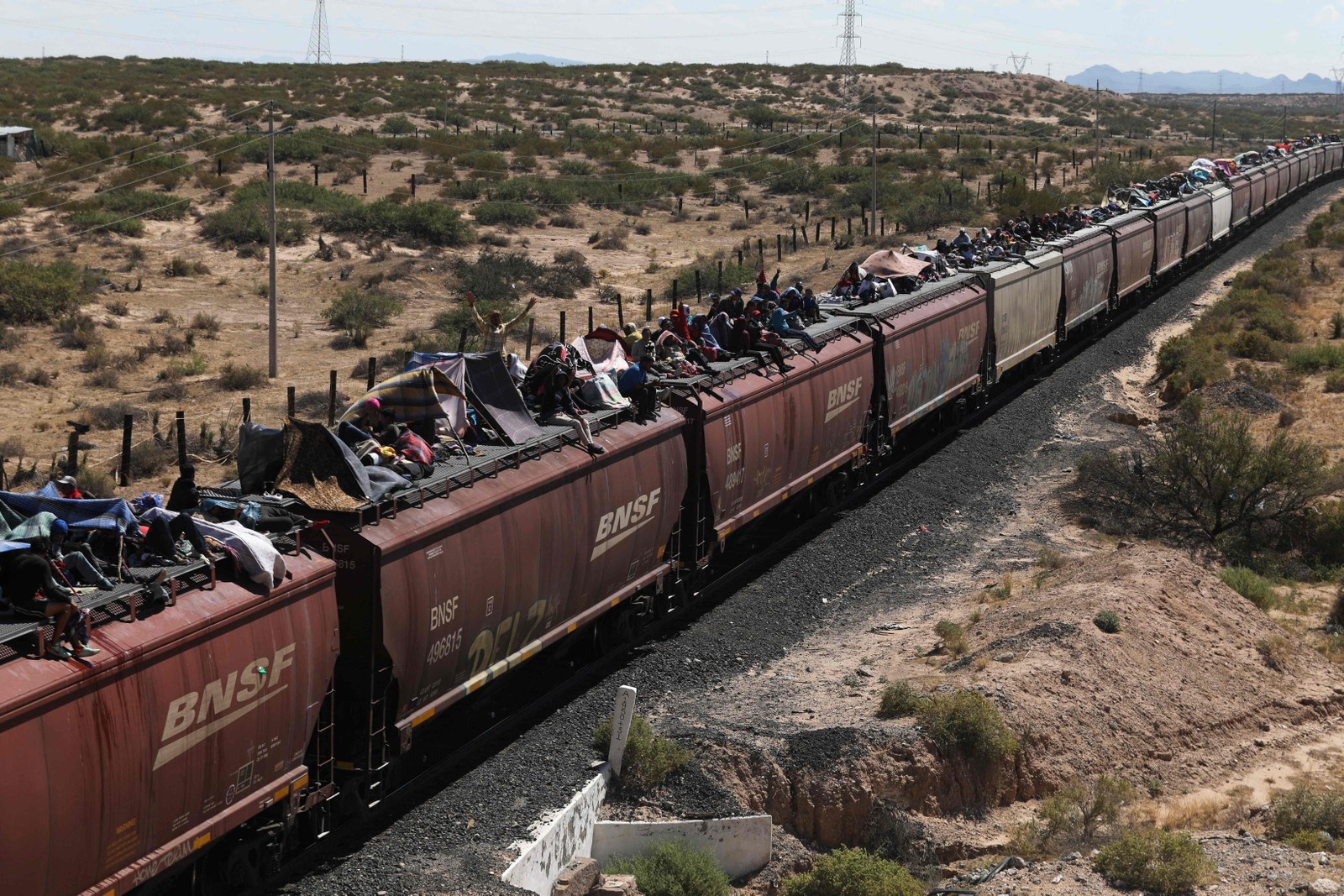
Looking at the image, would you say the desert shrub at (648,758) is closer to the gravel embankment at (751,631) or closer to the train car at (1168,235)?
the gravel embankment at (751,631)

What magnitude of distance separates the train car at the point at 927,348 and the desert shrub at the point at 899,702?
9686mm

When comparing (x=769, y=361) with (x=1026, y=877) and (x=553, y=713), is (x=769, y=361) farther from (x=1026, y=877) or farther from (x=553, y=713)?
(x=1026, y=877)

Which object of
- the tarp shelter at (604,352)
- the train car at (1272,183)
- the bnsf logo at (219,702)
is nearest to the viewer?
the bnsf logo at (219,702)

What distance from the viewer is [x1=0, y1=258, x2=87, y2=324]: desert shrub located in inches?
1356

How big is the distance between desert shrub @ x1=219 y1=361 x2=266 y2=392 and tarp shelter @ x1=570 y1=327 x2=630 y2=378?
1551cm

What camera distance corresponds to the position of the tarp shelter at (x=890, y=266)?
27.0 meters

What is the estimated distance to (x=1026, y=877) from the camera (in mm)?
12031

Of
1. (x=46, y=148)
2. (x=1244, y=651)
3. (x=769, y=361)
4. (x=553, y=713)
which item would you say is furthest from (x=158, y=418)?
(x=46, y=148)

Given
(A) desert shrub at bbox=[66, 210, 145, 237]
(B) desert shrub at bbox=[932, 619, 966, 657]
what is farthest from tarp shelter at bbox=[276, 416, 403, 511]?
(A) desert shrub at bbox=[66, 210, 145, 237]

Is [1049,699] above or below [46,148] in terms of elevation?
below

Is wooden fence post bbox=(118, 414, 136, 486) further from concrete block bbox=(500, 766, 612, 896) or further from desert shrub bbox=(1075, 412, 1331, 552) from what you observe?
desert shrub bbox=(1075, 412, 1331, 552)

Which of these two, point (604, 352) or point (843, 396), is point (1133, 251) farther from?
point (604, 352)

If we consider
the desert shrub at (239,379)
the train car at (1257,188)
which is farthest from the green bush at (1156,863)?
the train car at (1257,188)

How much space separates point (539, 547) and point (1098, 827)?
617 cm
